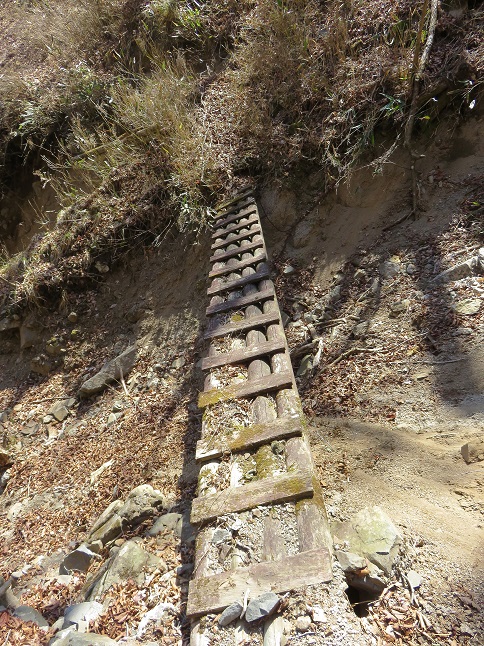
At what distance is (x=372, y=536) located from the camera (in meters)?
1.99

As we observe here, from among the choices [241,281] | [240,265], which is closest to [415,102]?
[240,265]

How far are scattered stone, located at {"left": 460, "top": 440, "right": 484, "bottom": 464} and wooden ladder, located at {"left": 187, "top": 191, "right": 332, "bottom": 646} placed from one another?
0.85 metres

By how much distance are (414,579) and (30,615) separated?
6.79 ft

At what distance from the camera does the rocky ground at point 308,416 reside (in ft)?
6.46

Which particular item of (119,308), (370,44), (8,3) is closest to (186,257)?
(119,308)

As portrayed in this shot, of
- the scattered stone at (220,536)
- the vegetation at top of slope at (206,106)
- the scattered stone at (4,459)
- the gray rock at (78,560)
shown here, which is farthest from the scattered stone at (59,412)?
the scattered stone at (220,536)

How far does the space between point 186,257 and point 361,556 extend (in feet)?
12.2

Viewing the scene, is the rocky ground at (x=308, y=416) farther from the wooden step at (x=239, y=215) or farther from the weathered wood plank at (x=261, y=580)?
the wooden step at (x=239, y=215)

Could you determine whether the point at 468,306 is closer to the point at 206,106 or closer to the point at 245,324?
the point at 245,324

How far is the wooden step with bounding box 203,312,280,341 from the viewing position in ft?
10.5

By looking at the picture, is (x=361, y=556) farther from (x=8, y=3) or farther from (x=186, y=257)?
(x=8, y=3)

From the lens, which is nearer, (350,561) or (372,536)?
(350,561)

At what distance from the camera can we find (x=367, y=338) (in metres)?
3.41

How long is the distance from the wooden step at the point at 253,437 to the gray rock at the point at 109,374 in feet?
7.63
